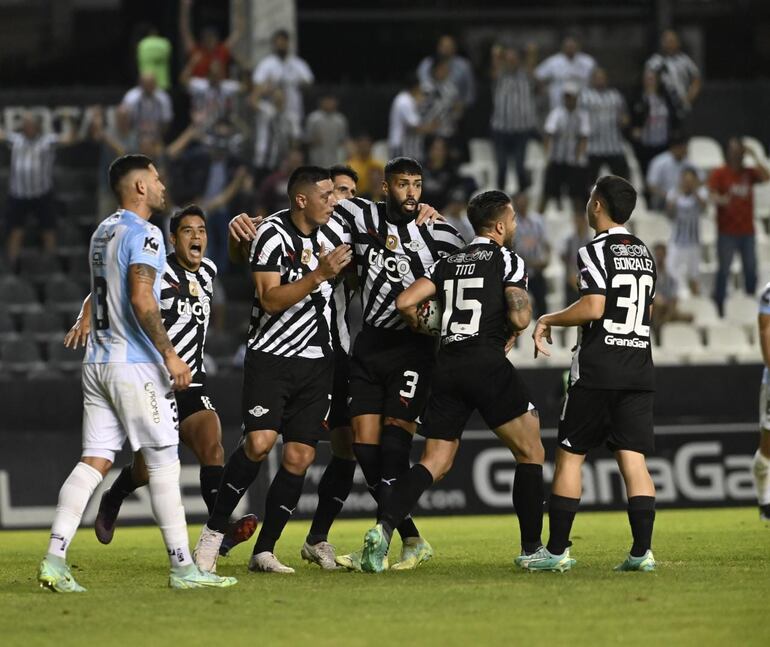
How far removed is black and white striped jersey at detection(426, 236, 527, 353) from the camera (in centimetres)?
908

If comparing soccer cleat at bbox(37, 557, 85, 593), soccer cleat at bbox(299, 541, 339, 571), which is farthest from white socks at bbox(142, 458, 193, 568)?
soccer cleat at bbox(299, 541, 339, 571)

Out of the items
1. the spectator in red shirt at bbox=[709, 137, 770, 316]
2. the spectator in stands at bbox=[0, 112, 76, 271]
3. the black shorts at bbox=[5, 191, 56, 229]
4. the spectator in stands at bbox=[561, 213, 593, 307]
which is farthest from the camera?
the black shorts at bbox=[5, 191, 56, 229]

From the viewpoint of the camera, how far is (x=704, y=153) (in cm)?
2303

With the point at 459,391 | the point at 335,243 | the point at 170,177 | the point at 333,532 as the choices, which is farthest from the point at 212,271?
the point at 170,177

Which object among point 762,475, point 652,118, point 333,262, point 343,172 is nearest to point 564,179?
point 652,118

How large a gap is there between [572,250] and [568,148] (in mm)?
1847

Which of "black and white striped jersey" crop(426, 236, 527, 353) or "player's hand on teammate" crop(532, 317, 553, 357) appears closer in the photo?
"player's hand on teammate" crop(532, 317, 553, 357)

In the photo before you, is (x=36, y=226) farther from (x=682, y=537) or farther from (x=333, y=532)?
(x=682, y=537)

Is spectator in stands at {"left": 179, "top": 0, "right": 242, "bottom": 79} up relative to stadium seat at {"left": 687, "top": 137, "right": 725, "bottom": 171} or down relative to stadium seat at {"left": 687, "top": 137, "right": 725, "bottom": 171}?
up

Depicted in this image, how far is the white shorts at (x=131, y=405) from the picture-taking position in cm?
820

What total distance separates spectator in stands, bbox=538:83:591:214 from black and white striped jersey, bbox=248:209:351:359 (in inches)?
456

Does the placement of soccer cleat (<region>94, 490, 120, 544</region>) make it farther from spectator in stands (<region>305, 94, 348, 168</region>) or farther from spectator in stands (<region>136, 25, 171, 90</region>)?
spectator in stands (<region>136, 25, 171, 90</region>)

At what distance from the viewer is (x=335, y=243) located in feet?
31.2

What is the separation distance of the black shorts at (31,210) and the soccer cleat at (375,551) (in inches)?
487
